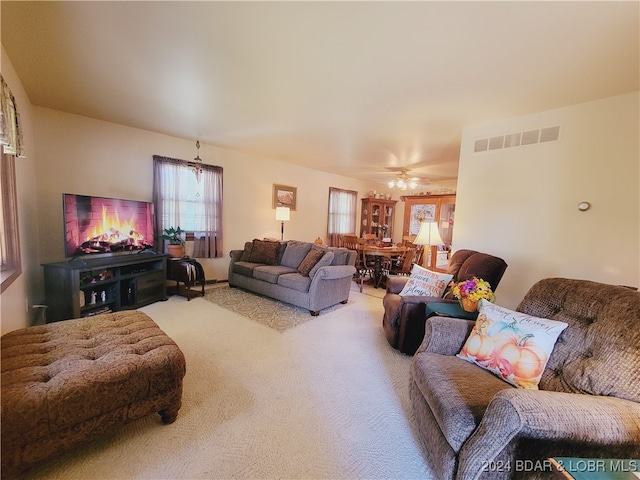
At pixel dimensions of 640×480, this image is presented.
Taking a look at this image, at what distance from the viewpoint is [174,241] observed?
4078 millimetres

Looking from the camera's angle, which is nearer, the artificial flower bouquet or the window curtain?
the window curtain

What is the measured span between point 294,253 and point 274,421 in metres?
2.77

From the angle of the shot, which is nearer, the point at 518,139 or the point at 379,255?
the point at 518,139

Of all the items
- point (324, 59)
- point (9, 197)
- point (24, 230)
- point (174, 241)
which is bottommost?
point (174, 241)

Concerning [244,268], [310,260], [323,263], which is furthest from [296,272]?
[244,268]

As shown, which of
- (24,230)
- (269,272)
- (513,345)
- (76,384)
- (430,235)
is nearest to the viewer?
(76,384)

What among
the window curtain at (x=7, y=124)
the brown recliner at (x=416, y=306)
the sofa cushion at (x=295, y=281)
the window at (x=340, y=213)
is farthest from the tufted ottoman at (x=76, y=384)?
the window at (x=340, y=213)

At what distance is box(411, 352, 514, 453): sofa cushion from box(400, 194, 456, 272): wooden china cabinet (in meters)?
3.43

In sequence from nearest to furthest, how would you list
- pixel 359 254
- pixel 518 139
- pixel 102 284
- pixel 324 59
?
pixel 324 59, pixel 518 139, pixel 102 284, pixel 359 254

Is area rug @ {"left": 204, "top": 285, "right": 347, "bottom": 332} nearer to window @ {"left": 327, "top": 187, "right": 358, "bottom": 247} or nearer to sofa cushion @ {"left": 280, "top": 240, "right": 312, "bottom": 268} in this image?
sofa cushion @ {"left": 280, "top": 240, "right": 312, "bottom": 268}

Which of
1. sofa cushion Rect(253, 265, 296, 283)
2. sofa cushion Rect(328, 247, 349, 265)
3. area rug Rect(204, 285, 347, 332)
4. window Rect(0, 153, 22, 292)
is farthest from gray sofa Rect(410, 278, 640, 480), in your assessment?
window Rect(0, 153, 22, 292)

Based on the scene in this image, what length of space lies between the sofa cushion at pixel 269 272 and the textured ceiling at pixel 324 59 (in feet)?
6.72

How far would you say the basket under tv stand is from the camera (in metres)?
2.73

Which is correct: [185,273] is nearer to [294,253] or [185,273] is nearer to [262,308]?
[262,308]
